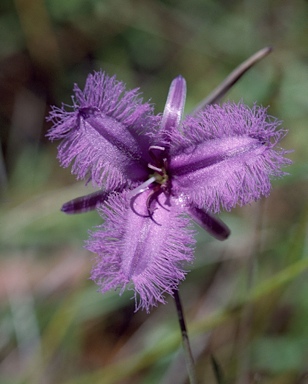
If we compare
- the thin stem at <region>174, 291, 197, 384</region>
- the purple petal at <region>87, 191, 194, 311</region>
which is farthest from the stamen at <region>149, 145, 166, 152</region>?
the thin stem at <region>174, 291, 197, 384</region>

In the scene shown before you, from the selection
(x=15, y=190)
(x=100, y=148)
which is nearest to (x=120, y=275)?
(x=100, y=148)

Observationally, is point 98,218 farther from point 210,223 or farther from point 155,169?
point 210,223

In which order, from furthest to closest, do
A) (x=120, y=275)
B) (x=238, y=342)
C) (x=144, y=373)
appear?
1. (x=144, y=373)
2. (x=238, y=342)
3. (x=120, y=275)

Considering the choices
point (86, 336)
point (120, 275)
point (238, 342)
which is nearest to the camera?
point (120, 275)

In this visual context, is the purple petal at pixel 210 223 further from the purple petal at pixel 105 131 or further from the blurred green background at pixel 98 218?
the blurred green background at pixel 98 218

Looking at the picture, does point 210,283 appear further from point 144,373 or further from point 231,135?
point 231,135

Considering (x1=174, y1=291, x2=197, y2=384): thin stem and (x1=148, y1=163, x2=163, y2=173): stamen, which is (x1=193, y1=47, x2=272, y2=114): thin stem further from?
(x1=174, y1=291, x2=197, y2=384): thin stem

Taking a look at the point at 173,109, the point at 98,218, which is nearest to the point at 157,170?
the point at 173,109
